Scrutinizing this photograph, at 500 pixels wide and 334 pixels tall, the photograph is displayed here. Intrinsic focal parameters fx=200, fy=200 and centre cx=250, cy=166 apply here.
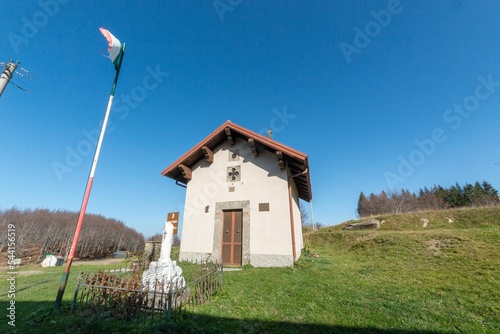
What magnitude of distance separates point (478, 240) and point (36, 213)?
9376 cm

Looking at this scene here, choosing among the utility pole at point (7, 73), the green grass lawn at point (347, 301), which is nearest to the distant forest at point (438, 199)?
the green grass lawn at point (347, 301)

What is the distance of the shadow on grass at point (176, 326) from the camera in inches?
146

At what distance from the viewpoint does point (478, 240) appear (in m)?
10.2

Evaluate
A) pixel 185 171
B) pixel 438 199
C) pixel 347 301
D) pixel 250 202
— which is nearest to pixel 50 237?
pixel 185 171

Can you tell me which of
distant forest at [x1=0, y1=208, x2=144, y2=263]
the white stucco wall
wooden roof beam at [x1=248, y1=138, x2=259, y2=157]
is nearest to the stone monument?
the white stucco wall

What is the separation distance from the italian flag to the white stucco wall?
697 centimetres

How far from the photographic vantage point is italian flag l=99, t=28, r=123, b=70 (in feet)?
21.4

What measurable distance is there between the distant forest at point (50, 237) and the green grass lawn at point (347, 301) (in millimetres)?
46240

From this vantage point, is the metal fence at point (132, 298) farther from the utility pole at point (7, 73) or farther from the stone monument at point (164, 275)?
the utility pole at point (7, 73)

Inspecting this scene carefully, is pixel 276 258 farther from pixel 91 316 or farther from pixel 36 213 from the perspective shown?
pixel 36 213

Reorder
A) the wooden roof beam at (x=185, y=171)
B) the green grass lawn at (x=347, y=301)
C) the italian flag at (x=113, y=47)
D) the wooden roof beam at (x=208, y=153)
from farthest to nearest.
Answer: the wooden roof beam at (x=185, y=171)
the wooden roof beam at (x=208, y=153)
the italian flag at (x=113, y=47)
the green grass lawn at (x=347, y=301)

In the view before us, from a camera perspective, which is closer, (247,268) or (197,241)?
(247,268)

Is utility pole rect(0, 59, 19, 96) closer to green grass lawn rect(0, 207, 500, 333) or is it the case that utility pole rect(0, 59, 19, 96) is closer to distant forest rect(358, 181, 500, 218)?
green grass lawn rect(0, 207, 500, 333)

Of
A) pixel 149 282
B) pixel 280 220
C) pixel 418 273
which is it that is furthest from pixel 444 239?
pixel 149 282
